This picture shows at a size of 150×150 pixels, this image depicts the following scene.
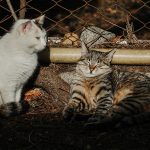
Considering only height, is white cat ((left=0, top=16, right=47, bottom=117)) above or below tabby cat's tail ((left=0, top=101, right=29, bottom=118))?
above

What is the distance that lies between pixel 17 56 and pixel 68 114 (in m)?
0.60

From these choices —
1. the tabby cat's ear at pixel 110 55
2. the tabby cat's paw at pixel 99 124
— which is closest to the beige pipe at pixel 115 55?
the tabby cat's ear at pixel 110 55

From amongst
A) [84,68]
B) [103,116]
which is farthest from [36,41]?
[103,116]

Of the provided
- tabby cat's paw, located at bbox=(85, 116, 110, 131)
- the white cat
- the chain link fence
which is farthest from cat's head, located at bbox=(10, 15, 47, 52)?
the chain link fence

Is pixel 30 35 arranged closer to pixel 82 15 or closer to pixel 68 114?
A: pixel 68 114

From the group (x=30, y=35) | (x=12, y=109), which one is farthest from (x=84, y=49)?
(x=12, y=109)

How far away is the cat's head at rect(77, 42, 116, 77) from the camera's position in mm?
4617

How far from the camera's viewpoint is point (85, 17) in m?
6.12

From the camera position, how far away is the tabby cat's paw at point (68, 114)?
4.22m

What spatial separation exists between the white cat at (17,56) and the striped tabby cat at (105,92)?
0.41 m

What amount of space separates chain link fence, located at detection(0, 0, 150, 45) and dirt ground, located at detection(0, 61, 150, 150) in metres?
1.09

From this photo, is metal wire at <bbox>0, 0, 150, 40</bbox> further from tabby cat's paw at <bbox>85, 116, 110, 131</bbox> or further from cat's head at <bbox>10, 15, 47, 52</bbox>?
tabby cat's paw at <bbox>85, 116, 110, 131</bbox>

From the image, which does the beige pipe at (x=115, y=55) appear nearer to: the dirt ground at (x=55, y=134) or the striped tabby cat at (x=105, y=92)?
the striped tabby cat at (x=105, y=92)

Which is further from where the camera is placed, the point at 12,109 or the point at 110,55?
the point at 110,55
